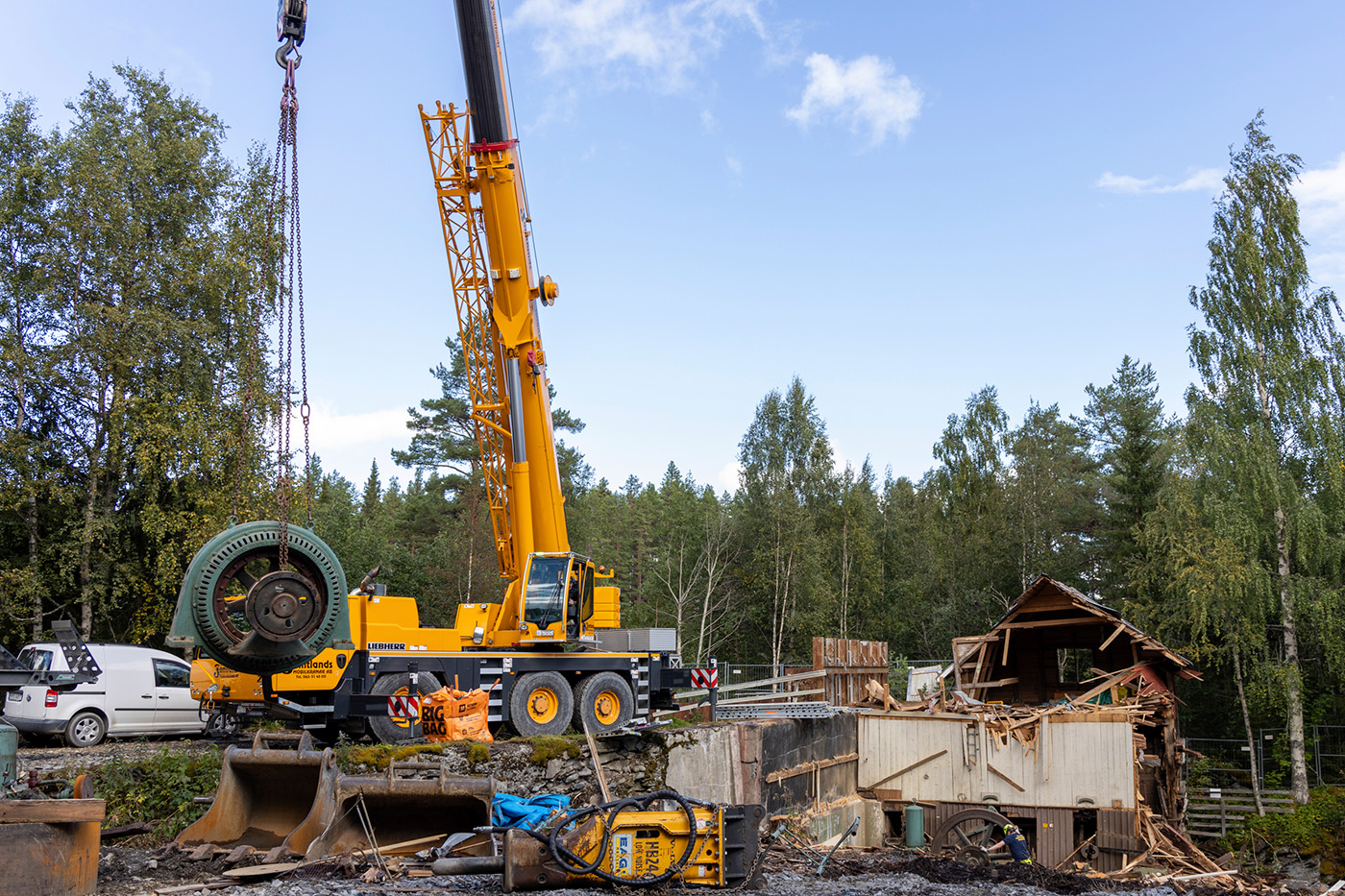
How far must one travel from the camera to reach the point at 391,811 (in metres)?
9.37

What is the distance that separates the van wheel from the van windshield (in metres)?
0.89

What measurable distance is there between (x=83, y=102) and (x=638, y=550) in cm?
3277

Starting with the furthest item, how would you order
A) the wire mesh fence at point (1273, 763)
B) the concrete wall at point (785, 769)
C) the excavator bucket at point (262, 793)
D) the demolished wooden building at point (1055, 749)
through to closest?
1. the wire mesh fence at point (1273, 763)
2. the demolished wooden building at point (1055, 749)
3. the concrete wall at point (785, 769)
4. the excavator bucket at point (262, 793)

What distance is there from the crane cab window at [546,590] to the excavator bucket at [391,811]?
14.5 ft

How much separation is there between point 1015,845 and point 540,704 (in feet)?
29.0

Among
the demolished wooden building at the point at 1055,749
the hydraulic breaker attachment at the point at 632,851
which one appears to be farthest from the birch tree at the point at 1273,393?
the hydraulic breaker attachment at the point at 632,851

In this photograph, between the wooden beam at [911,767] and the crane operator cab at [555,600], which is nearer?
the crane operator cab at [555,600]

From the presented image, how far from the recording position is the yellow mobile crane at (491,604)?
34.1 ft

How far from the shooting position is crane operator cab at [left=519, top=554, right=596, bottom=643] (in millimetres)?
14164

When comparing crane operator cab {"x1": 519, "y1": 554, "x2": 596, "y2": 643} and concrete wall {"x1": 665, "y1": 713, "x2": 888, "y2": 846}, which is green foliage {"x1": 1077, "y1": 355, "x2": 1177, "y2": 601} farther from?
crane operator cab {"x1": 519, "y1": 554, "x2": 596, "y2": 643}

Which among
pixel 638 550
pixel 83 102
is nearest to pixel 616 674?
pixel 83 102

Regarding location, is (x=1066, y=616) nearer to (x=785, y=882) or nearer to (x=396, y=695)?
(x=785, y=882)

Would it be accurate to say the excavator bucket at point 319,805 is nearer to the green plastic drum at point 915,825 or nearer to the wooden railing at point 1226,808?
the green plastic drum at point 915,825

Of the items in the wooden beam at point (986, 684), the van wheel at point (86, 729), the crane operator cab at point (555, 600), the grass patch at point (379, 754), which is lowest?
the wooden beam at point (986, 684)
